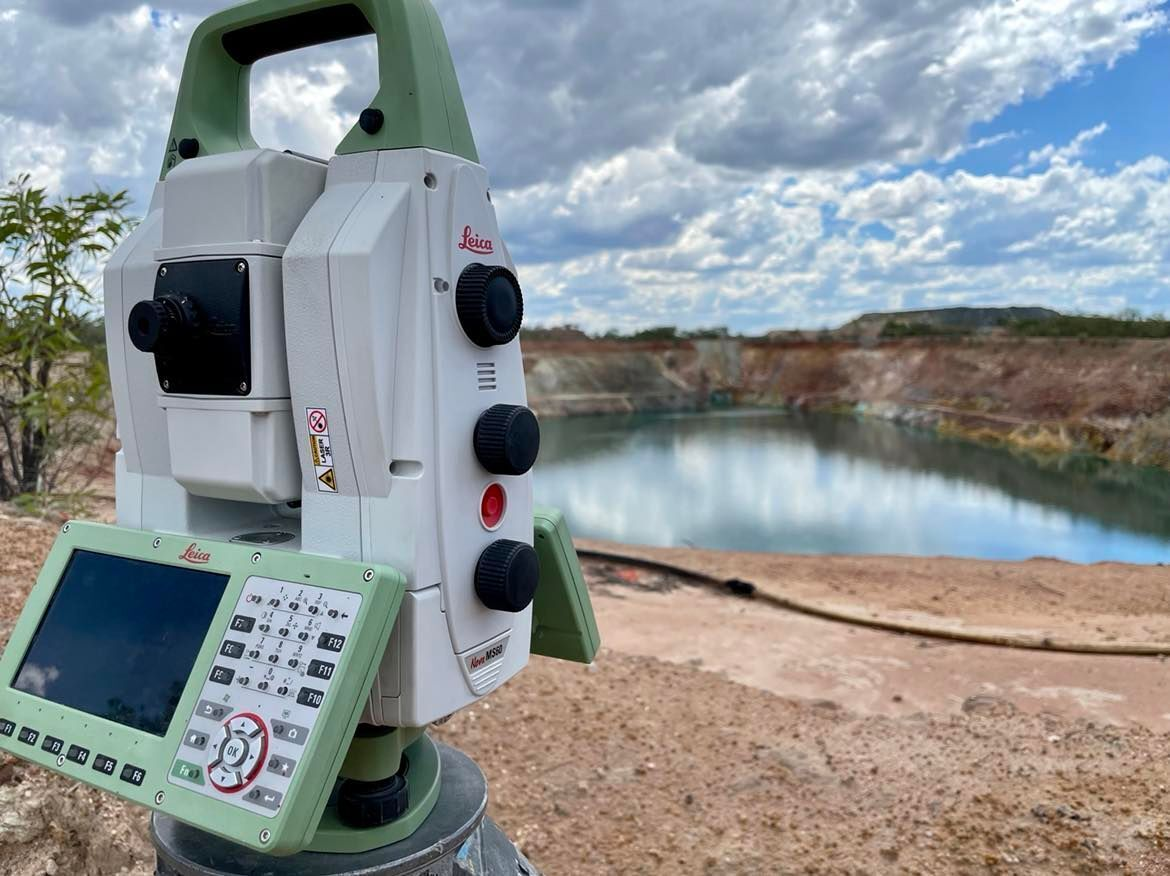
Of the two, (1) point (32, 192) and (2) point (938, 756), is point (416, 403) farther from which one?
(1) point (32, 192)

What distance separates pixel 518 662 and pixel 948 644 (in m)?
7.03

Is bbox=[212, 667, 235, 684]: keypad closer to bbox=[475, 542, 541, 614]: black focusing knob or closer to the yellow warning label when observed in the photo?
the yellow warning label

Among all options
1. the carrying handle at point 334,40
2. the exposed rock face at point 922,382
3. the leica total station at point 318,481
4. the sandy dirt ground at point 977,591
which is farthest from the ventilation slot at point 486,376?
the exposed rock face at point 922,382

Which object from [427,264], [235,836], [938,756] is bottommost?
[938,756]

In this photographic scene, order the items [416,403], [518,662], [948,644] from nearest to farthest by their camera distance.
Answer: [416,403] < [518,662] < [948,644]

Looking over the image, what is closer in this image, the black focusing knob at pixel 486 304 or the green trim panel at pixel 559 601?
the black focusing knob at pixel 486 304

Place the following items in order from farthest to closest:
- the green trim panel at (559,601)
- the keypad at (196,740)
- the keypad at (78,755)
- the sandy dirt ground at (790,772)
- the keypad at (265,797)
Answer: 1. the sandy dirt ground at (790,772)
2. the green trim panel at (559,601)
3. the keypad at (78,755)
4. the keypad at (196,740)
5. the keypad at (265,797)

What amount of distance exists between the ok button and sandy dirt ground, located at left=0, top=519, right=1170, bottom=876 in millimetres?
1344

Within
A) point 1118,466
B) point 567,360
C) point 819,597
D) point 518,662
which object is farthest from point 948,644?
point 567,360

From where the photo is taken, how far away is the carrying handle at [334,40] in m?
1.95

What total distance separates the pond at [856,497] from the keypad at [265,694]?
611 inches

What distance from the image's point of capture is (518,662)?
2.25 metres

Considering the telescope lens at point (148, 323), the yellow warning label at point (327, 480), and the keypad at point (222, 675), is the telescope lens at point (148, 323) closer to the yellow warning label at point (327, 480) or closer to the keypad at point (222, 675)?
the yellow warning label at point (327, 480)

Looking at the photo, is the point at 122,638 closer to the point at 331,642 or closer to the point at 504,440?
the point at 331,642
